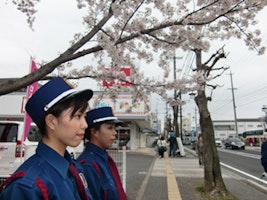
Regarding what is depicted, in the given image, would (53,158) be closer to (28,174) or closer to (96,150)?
(28,174)

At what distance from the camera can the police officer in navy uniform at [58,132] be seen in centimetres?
125

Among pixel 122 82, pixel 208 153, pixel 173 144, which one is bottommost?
pixel 208 153

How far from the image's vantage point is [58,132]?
1.44 metres

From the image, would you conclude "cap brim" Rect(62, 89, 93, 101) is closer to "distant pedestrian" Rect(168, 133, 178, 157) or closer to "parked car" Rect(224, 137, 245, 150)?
"distant pedestrian" Rect(168, 133, 178, 157)

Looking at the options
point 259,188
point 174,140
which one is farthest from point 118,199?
point 174,140

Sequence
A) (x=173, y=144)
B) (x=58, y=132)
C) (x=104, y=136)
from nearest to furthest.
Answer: (x=58, y=132) → (x=104, y=136) → (x=173, y=144)

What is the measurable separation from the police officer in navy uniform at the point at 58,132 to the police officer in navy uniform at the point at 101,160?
28.7 inches

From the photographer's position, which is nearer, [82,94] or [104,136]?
[82,94]

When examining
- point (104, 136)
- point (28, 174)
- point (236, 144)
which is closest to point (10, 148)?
point (104, 136)

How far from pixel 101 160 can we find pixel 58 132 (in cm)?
108

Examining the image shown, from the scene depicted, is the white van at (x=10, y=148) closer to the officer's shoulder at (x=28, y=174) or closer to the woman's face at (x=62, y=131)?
the woman's face at (x=62, y=131)

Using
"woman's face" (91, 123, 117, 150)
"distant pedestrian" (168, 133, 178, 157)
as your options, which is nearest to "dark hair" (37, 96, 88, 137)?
"woman's face" (91, 123, 117, 150)

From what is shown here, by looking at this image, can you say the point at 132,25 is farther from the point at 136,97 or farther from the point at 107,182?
the point at 107,182

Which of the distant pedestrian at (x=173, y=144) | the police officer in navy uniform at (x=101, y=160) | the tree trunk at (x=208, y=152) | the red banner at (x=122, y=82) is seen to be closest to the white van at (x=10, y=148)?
the red banner at (x=122, y=82)
